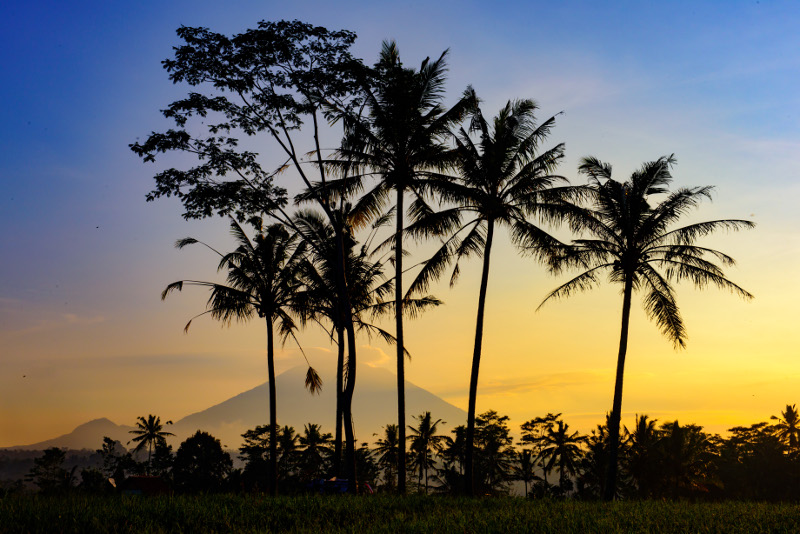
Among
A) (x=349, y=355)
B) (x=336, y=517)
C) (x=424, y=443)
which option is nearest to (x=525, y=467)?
(x=424, y=443)

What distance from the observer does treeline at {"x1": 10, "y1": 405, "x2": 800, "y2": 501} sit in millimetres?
56562

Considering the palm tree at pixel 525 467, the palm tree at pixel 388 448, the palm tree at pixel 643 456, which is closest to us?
the palm tree at pixel 643 456

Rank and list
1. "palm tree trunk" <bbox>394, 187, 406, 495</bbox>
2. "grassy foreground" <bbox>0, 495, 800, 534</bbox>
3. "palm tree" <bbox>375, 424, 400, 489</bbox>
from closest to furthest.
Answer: "grassy foreground" <bbox>0, 495, 800, 534</bbox>
"palm tree trunk" <bbox>394, 187, 406, 495</bbox>
"palm tree" <bbox>375, 424, 400, 489</bbox>

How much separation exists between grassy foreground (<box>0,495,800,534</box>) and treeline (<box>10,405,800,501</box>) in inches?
1579

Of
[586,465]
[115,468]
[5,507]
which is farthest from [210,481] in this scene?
[5,507]

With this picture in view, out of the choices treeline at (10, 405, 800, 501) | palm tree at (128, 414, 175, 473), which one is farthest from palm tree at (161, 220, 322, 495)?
palm tree at (128, 414, 175, 473)

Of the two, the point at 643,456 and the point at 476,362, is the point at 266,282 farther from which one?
the point at 643,456

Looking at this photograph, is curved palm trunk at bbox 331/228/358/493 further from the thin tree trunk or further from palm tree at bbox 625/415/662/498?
palm tree at bbox 625/415/662/498

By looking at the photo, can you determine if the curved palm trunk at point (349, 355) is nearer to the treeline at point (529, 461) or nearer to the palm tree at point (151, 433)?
the treeline at point (529, 461)

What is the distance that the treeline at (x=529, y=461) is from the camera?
5656cm

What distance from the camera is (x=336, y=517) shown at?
14469mm

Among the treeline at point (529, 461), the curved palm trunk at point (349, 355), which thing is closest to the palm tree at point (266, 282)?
the curved palm trunk at point (349, 355)

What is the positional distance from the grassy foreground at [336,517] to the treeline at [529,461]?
40118 millimetres

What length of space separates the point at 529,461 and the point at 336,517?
58.7 m
